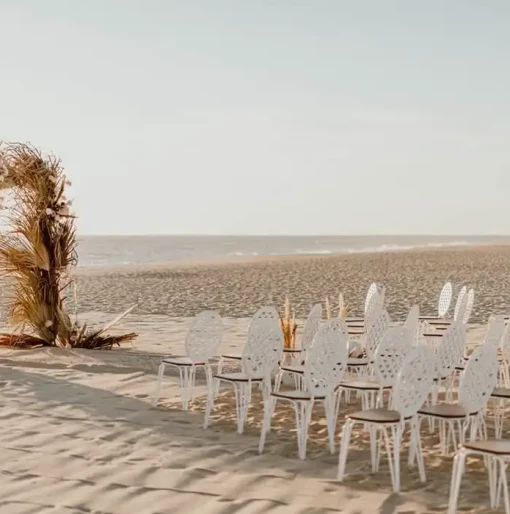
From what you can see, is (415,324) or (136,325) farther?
(136,325)

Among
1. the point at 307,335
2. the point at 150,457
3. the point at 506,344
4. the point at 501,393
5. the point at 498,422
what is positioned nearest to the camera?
the point at 150,457

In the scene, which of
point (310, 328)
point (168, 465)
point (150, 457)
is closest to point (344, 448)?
point (168, 465)

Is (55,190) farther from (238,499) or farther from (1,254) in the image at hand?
(238,499)

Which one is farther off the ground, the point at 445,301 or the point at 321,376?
the point at 445,301

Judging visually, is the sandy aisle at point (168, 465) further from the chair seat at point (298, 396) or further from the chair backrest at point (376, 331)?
the chair backrest at point (376, 331)

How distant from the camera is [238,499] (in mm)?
4918

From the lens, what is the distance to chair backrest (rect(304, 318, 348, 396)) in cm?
582

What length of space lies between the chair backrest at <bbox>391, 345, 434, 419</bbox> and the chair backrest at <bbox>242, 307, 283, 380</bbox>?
1584 millimetres

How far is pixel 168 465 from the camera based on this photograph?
565 cm

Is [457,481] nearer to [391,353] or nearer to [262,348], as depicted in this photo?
[391,353]

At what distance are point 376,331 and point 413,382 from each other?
90.9 inches

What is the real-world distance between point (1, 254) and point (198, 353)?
4.77 meters

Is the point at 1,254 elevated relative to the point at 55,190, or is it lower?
lower

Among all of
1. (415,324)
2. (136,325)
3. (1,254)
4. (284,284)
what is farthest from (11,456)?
(284,284)
